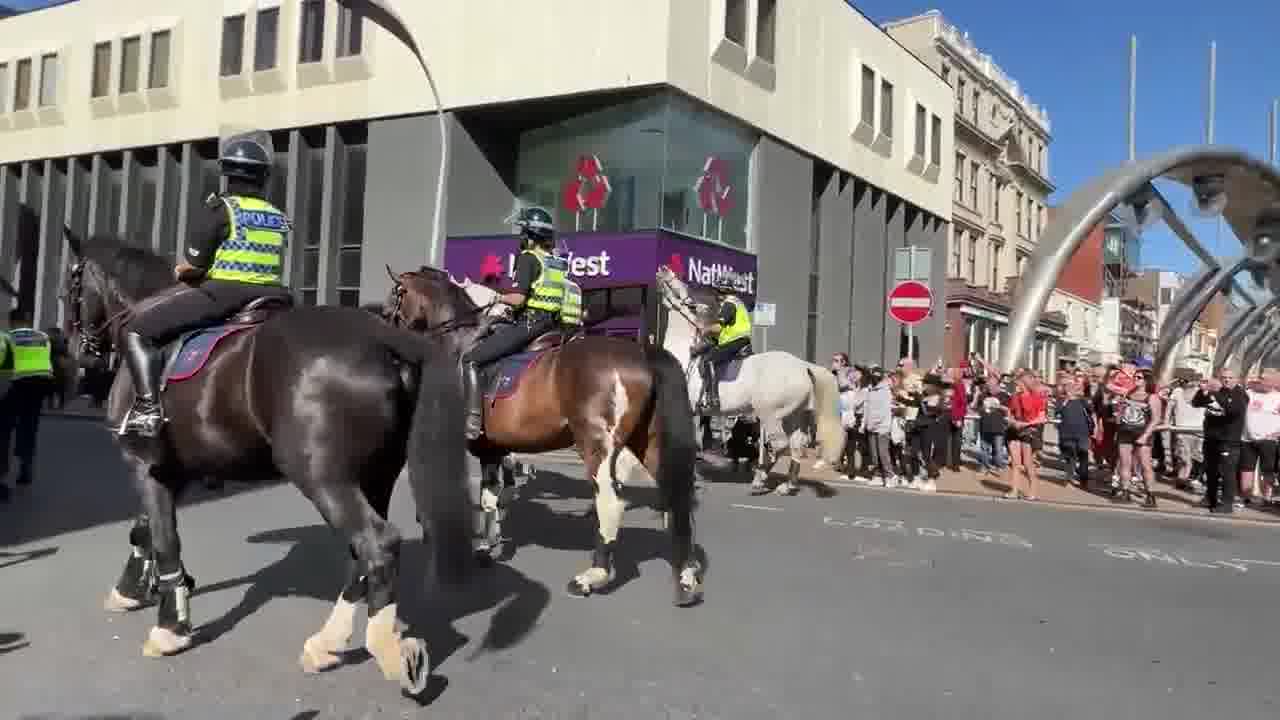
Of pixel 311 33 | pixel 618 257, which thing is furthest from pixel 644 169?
pixel 311 33

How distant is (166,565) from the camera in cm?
500

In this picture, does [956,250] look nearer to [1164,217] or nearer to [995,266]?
[995,266]

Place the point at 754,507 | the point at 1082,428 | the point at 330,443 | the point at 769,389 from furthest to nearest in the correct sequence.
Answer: the point at 1082,428, the point at 769,389, the point at 754,507, the point at 330,443

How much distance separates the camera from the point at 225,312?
16.9 feet

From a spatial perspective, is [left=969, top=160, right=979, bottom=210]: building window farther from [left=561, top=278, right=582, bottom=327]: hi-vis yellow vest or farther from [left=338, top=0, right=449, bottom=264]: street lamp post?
[left=561, top=278, right=582, bottom=327]: hi-vis yellow vest

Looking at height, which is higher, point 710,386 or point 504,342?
point 504,342

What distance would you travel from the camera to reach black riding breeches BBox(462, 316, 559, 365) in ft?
23.5

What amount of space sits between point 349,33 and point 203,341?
80.9ft

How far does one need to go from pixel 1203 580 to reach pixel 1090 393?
8.16 meters

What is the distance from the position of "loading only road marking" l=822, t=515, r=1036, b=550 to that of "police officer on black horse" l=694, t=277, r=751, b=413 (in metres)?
2.22

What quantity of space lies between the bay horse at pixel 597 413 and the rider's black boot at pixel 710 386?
4.50 m

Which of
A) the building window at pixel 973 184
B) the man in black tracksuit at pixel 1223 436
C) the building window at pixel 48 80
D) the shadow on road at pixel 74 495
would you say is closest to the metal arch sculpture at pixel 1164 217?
the man in black tracksuit at pixel 1223 436

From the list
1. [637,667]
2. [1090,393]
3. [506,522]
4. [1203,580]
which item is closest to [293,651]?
[637,667]

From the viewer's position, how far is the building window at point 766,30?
86.2 feet
